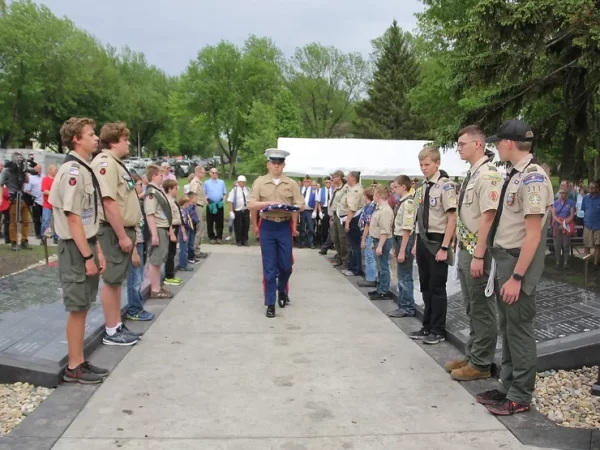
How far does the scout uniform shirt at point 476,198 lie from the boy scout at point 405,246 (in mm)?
1671

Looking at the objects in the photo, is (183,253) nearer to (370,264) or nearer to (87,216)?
(370,264)

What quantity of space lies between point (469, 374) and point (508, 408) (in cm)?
73

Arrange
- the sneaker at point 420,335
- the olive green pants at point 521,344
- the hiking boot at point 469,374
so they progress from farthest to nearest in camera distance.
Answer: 1. the sneaker at point 420,335
2. the hiking boot at point 469,374
3. the olive green pants at point 521,344

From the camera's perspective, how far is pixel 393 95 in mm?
45594

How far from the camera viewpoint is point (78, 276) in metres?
4.54

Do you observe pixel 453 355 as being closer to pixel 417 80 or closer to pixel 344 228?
pixel 344 228

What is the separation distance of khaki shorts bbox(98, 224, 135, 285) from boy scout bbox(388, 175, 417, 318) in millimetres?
3079

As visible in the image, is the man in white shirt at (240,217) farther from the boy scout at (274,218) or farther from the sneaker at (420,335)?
the sneaker at (420,335)

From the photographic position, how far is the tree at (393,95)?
45406 mm

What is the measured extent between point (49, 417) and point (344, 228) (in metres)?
7.73

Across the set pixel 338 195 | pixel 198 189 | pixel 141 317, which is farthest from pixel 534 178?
pixel 198 189

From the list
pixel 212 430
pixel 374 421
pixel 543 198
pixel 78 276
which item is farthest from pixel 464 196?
pixel 78 276

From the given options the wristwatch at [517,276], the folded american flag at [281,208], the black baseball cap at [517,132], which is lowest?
the wristwatch at [517,276]

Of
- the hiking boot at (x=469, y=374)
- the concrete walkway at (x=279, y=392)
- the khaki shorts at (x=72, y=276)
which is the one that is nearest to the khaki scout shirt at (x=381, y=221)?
the concrete walkway at (x=279, y=392)
